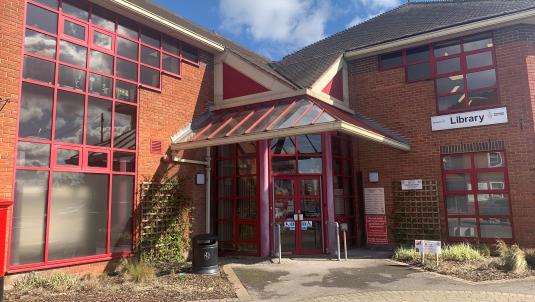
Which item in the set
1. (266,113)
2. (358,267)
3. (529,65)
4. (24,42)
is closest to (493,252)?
(358,267)

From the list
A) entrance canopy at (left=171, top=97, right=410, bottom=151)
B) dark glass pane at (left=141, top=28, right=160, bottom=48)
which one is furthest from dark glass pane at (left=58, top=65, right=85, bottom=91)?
entrance canopy at (left=171, top=97, right=410, bottom=151)

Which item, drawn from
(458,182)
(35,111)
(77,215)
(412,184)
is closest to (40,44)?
(35,111)

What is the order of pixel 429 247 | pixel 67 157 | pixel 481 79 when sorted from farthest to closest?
pixel 481 79
pixel 429 247
pixel 67 157

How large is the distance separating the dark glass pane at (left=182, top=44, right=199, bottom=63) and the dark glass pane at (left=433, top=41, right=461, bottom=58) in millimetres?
7201

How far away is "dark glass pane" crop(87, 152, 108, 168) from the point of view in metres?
9.43

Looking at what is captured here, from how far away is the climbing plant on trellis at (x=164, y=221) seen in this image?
1034 cm

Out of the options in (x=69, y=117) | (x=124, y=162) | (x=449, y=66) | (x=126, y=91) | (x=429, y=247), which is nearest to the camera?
(x=69, y=117)

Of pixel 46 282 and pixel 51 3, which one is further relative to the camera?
pixel 51 3

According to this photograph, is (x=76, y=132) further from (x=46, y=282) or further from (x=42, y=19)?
(x=46, y=282)

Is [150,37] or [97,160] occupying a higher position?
[150,37]

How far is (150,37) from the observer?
36.8 feet

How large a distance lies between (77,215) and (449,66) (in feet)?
35.6

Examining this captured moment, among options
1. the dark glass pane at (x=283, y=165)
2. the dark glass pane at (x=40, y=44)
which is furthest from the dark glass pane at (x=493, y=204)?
the dark glass pane at (x=40, y=44)

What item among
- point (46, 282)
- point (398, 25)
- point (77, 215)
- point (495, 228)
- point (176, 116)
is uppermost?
point (398, 25)
